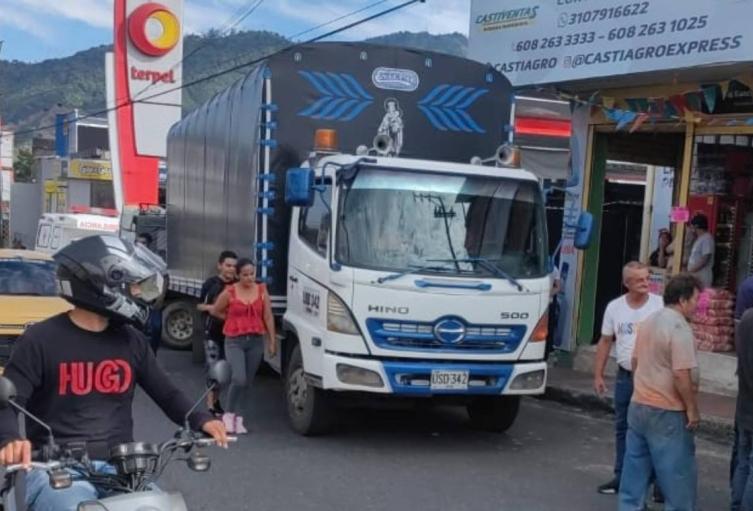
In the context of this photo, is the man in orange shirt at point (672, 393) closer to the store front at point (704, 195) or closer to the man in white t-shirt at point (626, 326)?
the man in white t-shirt at point (626, 326)

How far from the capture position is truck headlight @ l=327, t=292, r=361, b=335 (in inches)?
313

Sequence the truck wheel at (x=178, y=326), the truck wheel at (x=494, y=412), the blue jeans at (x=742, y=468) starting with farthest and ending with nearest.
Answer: the truck wheel at (x=178, y=326) < the truck wheel at (x=494, y=412) < the blue jeans at (x=742, y=468)

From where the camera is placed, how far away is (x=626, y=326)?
6887mm

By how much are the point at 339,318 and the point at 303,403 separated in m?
1.12

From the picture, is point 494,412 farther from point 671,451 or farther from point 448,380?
point 671,451

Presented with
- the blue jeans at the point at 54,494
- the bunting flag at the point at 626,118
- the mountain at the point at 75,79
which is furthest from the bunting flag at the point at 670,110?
the mountain at the point at 75,79

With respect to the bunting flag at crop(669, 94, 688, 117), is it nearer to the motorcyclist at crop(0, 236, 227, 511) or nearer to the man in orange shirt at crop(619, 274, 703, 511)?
the man in orange shirt at crop(619, 274, 703, 511)

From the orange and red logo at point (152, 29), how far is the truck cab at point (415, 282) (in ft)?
94.0

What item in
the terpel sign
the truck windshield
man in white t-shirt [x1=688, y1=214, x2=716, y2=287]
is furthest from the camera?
the terpel sign

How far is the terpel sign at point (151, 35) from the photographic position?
1389 inches

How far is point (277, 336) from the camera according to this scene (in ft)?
31.4

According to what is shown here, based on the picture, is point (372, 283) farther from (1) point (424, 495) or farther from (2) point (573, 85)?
(2) point (573, 85)

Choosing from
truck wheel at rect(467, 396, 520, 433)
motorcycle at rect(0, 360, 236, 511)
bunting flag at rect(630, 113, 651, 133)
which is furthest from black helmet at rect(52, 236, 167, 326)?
bunting flag at rect(630, 113, 651, 133)

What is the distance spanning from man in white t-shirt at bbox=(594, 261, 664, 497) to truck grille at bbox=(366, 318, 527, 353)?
4.25 feet
